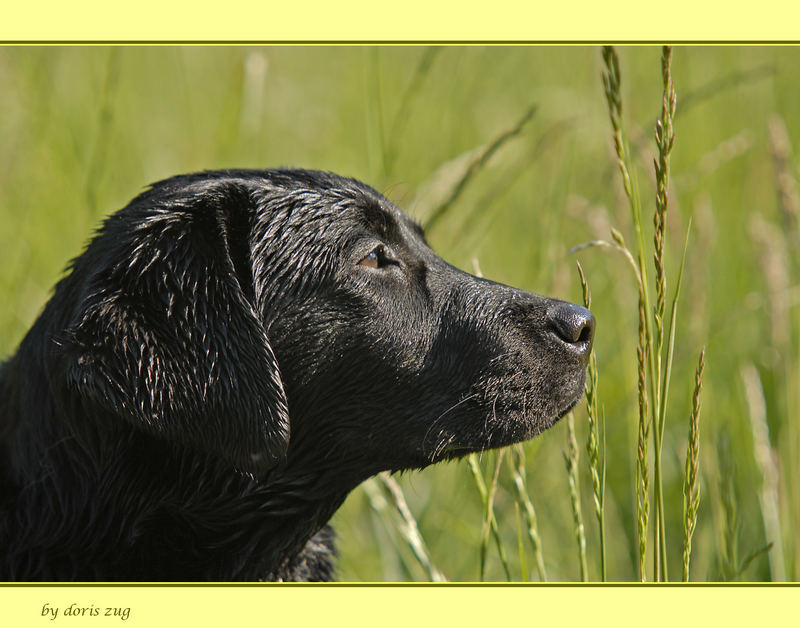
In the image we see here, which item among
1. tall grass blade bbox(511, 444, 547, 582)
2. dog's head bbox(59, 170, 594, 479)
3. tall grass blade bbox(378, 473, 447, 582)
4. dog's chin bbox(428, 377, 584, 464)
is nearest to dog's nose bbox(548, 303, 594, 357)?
dog's head bbox(59, 170, 594, 479)

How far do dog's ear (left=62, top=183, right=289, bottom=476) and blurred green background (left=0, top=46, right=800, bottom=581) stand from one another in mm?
795

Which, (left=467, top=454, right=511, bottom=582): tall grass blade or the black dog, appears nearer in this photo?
the black dog

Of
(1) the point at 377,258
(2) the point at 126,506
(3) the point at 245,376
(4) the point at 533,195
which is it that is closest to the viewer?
(3) the point at 245,376

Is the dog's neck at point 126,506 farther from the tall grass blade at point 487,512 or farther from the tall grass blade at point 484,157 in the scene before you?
the tall grass blade at point 484,157

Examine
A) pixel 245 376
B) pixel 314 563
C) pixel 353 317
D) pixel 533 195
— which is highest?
pixel 533 195

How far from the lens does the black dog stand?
72.1 inches

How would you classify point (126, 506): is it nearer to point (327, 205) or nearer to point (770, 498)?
point (327, 205)

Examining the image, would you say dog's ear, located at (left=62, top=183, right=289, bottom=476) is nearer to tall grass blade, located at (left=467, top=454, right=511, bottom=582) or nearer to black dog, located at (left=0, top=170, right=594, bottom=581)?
black dog, located at (left=0, top=170, right=594, bottom=581)

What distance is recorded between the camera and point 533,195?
197 inches

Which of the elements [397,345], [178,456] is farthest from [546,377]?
[178,456]

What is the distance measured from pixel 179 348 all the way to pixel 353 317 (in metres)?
0.46

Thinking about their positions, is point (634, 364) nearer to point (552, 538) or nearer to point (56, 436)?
point (552, 538)

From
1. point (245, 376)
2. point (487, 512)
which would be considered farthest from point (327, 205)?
point (487, 512)

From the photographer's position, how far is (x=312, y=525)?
7.34 feet
